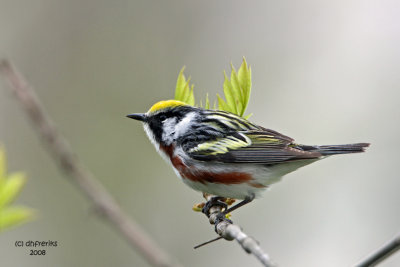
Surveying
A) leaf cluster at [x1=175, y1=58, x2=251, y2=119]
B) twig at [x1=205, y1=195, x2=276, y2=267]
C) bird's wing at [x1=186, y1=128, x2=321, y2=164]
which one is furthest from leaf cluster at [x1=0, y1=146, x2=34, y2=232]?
bird's wing at [x1=186, y1=128, x2=321, y2=164]

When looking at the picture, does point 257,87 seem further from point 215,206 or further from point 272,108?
point 215,206

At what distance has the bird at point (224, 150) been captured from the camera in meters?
3.74

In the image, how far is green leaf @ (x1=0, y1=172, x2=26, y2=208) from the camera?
1666 mm

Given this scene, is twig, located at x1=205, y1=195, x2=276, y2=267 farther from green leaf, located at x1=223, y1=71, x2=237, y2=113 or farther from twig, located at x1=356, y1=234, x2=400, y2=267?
green leaf, located at x1=223, y1=71, x2=237, y2=113

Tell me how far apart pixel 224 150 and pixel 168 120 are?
1.91 feet

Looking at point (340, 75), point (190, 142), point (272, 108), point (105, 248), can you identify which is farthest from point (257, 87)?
point (190, 142)

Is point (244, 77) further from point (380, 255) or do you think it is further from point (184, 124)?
point (380, 255)

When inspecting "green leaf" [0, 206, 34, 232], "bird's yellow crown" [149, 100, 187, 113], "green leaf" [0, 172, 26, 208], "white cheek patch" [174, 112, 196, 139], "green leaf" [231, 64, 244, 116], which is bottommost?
"green leaf" [0, 206, 34, 232]

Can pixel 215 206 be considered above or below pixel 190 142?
below

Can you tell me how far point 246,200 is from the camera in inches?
151

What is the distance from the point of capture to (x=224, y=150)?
394 cm

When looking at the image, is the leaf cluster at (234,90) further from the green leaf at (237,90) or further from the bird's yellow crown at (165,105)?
the bird's yellow crown at (165,105)

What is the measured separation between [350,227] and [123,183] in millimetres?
3372

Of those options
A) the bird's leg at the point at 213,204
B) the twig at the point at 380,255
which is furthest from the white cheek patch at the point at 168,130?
the twig at the point at 380,255
